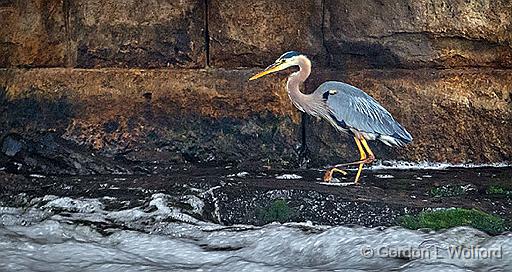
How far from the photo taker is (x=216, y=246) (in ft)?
14.3

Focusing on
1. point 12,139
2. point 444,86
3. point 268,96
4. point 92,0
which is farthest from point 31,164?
point 444,86

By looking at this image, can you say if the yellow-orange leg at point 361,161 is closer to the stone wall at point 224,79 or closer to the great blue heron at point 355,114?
the great blue heron at point 355,114

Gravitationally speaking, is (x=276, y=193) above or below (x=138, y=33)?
below

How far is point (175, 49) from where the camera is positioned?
20.9 ft

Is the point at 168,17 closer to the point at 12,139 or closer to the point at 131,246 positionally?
the point at 12,139

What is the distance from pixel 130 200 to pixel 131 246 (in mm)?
877

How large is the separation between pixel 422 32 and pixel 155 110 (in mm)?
1825

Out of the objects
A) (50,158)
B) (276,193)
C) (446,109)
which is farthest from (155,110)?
(446,109)

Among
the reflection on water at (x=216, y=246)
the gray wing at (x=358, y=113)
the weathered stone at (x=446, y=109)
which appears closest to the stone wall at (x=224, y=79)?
the weathered stone at (x=446, y=109)

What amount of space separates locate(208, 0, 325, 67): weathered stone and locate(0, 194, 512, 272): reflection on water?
5.77 ft

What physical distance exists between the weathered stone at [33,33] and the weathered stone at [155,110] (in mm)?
90

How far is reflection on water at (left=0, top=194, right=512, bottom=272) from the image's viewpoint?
3.99 meters

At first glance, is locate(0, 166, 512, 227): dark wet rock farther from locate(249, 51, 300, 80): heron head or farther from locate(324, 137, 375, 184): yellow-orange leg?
locate(249, 51, 300, 80): heron head

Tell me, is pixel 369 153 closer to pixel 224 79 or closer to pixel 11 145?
pixel 224 79
